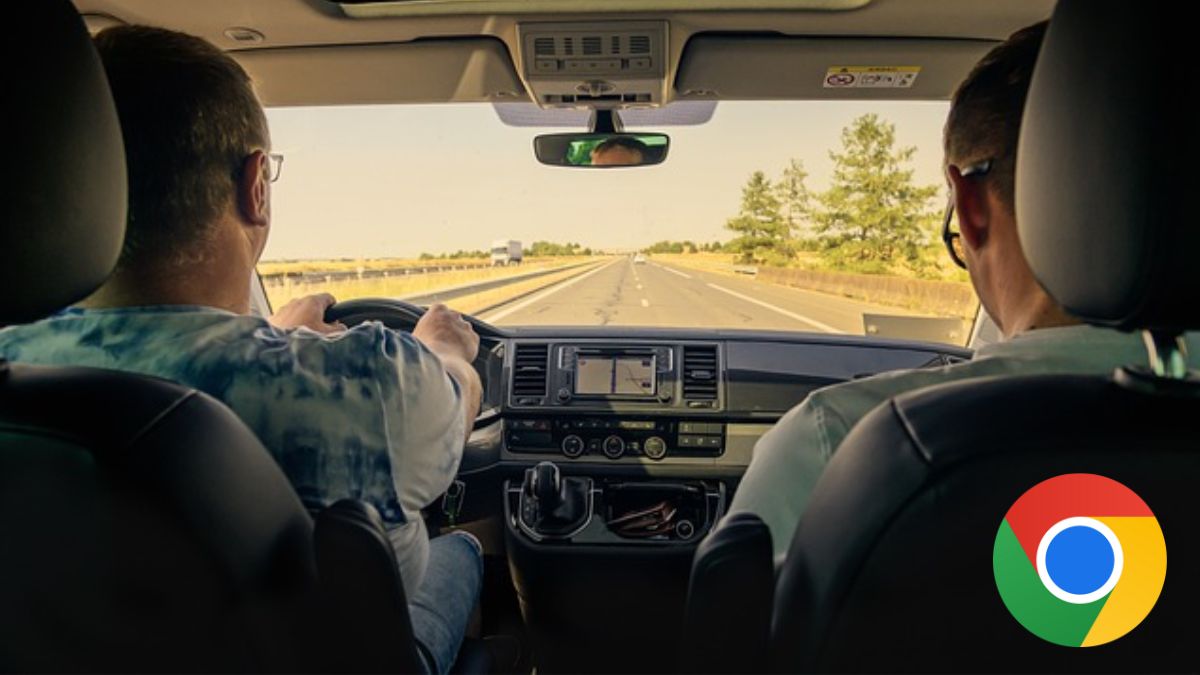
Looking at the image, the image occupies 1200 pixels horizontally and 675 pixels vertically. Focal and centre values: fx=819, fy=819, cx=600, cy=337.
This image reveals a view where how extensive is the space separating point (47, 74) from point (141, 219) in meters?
0.36

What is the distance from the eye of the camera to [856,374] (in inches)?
153

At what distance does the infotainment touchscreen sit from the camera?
3.87 m

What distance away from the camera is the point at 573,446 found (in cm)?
388

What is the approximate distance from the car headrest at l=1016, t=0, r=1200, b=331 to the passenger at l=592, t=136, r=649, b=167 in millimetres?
2740

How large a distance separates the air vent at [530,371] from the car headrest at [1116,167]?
9.53ft

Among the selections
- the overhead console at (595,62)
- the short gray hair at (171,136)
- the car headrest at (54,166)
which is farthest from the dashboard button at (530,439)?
the car headrest at (54,166)

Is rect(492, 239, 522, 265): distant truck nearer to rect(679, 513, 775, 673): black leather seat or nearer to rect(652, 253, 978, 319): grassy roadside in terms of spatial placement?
rect(652, 253, 978, 319): grassy roadside

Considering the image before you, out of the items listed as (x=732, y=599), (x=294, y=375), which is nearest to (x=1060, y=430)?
(x=732, y=599)

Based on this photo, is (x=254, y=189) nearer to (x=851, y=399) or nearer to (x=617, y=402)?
(x=851, y=399)

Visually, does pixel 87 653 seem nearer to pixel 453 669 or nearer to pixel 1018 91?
pixel 453 669

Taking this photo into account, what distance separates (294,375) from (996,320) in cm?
135

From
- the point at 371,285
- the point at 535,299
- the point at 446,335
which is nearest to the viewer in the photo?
the point at 446,335

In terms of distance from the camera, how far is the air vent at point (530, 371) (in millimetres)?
3932

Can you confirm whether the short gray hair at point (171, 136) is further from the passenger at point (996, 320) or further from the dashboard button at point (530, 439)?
the dashboard button at point (530, 439)
